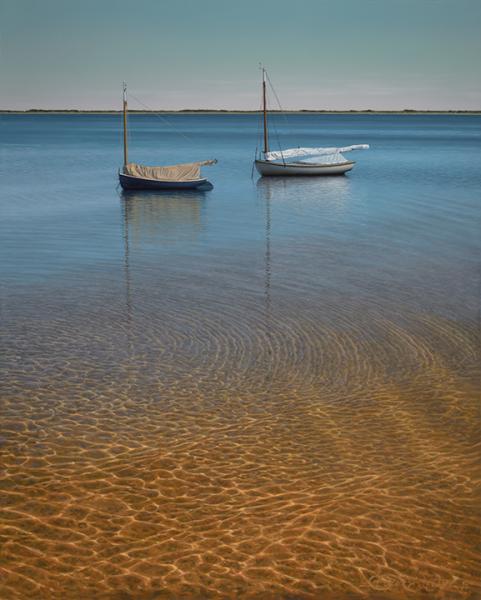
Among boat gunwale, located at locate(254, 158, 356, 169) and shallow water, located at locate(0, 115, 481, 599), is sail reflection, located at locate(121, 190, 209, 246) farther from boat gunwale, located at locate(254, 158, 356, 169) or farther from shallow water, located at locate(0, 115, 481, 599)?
boat gunwale, located at locate(254, 158, 356, 169)

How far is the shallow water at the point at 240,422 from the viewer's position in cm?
761

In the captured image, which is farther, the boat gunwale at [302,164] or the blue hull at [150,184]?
the boat gunwale at [302,164]

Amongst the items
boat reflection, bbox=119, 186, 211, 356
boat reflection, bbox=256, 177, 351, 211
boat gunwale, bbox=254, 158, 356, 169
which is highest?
boat gunwale, bbox=254, 158, 356, 169

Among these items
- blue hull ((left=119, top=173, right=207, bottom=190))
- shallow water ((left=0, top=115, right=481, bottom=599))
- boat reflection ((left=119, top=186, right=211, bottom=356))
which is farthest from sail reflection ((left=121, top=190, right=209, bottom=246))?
shallow water ((left=0, top=115, right=481, bottom=599))

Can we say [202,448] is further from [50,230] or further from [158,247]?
[50,230]

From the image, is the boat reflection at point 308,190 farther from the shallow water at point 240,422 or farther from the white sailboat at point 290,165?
the shallow water at point 240,422

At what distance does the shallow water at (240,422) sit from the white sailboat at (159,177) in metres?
17.0

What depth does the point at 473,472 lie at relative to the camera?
31.4 feet

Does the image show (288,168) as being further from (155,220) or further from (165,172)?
(155,220)

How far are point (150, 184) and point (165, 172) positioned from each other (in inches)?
57.0

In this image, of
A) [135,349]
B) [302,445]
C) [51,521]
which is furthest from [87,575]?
[135,349]

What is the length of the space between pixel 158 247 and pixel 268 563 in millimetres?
19557

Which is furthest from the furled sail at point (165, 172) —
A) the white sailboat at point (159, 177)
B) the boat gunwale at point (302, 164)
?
the boat gunwale at point (302, 164)

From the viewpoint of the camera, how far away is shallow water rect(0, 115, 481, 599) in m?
7.61
